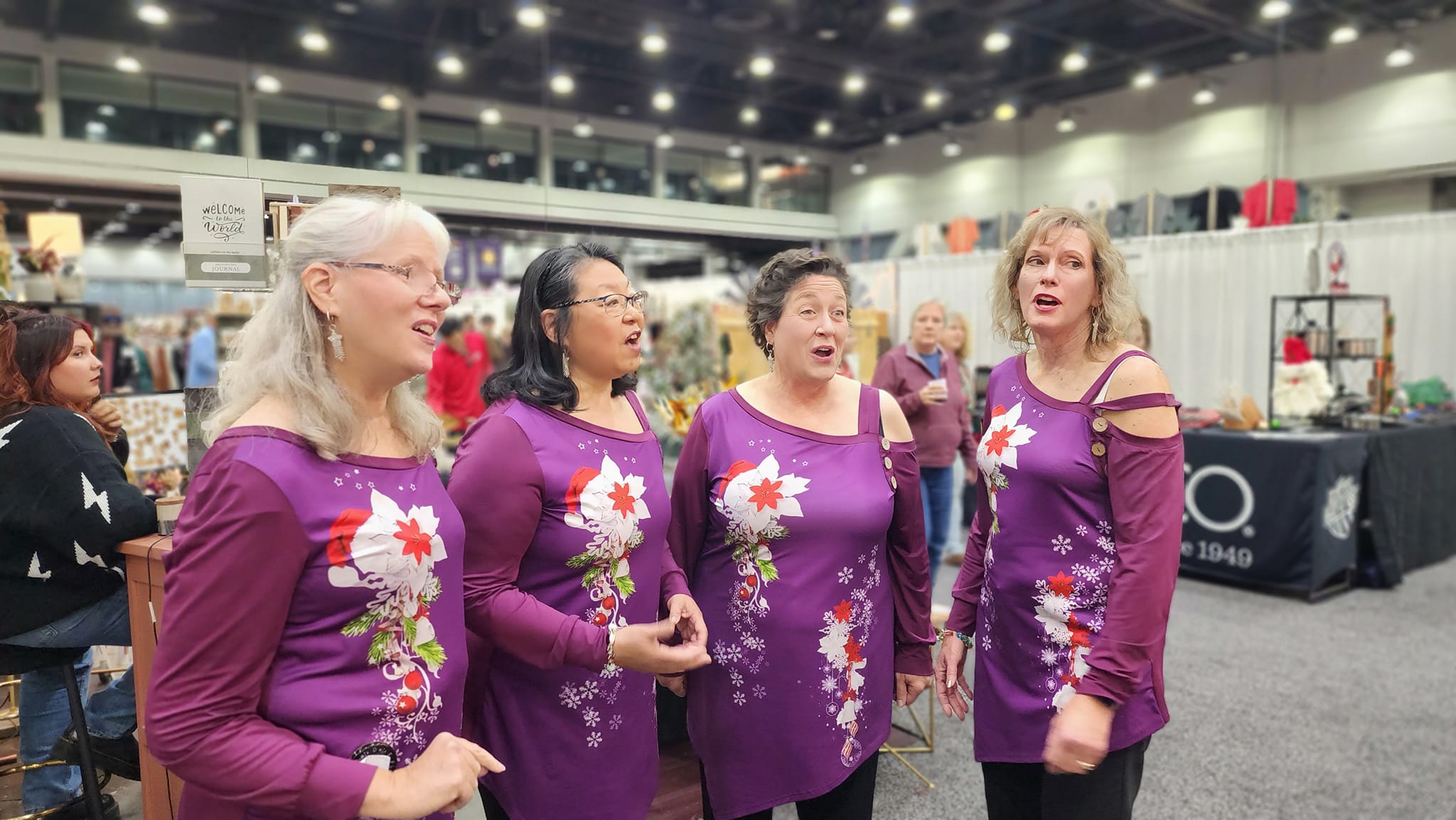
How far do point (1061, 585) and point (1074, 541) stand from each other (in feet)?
0.28

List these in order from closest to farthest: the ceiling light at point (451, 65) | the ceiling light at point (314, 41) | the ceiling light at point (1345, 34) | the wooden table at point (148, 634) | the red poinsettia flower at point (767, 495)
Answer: the red poinsettia flower at point (767, 495)
the wooden table at point (148, 634)
the ceiling light at point (314, 41)
the ceiling light at point (1345, 34)
the ceiling light at point (451, 65)

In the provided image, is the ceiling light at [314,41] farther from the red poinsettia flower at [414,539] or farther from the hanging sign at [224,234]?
the red poinsettia flower at [414,539]

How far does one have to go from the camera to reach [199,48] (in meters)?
9.34

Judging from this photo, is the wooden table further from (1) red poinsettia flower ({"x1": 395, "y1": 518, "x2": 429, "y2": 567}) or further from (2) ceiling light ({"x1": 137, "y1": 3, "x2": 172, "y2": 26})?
(2) ceiling light ({"x1": 137, "y1": 3, "x2": 172, "y2": 26})

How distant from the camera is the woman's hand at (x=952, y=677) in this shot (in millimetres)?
1697

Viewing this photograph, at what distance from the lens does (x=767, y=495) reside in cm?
156

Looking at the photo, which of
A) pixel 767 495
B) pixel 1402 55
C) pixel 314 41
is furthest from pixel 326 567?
pixel 1402 55

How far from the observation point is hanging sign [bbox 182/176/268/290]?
1788 mm

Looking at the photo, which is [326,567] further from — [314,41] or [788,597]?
[314,41]

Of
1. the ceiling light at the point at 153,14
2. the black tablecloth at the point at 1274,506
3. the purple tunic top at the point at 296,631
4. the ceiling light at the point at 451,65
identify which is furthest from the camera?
the ceiling light at the point at 451,65

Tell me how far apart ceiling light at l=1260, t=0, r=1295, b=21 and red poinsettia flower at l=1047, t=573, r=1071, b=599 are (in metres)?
9.33

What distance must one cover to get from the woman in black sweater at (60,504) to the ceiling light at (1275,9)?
33.3 feet

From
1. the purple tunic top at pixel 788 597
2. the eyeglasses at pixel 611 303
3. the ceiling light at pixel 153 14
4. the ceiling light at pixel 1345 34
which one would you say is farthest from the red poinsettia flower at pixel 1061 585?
Result: the ceiling light at pixel 1345 34

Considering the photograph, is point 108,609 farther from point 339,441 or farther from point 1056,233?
point 1056,233
